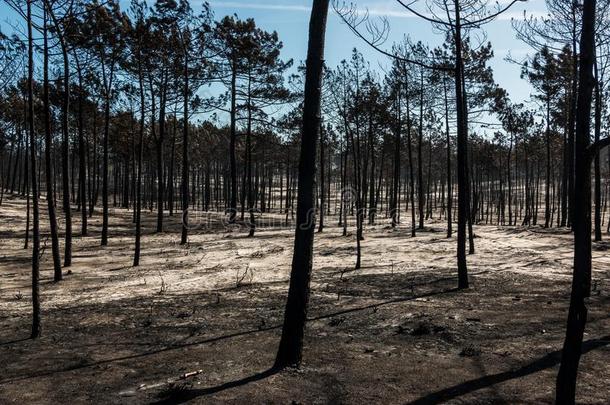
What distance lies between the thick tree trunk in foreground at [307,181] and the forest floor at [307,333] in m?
0.73

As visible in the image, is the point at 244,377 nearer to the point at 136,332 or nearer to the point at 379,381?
the point at 379,381

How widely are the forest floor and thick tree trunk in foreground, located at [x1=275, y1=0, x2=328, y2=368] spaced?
2.38ft

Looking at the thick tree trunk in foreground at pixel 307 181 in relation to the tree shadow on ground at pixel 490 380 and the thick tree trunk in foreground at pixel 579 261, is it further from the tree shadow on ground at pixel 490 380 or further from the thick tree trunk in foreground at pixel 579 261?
the thick tree trunk in foreground at pixel 579 261

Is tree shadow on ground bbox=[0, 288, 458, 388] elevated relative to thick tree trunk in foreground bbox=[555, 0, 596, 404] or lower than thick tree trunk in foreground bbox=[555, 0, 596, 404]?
lower

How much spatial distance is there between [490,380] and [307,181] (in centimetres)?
337

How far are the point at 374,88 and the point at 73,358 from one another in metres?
22.7

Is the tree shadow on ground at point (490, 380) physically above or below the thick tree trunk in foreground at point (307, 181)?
below

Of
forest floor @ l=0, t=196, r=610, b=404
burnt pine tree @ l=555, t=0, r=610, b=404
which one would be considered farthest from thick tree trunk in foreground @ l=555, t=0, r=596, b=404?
forest floor @ l=0, t=196, r=610, b=404

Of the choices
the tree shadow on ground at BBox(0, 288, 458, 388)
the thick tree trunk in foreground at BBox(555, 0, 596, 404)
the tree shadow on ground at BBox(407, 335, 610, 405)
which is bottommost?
the tree shadow on ground at BBox(0, 288, 458, 388)

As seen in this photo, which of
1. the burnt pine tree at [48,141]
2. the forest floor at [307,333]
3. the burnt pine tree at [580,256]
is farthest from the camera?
the burnt pine tree at [48,141]

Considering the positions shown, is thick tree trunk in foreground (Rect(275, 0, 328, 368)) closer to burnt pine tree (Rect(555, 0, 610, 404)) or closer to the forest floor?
the forest floor

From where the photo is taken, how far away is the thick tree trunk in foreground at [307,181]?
6.08m

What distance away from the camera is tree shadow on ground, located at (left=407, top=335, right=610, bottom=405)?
5.36m

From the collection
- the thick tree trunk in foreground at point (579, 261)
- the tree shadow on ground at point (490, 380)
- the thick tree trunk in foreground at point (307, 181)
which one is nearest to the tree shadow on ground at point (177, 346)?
the thick tree trunk in foreground at point (307, 181)
